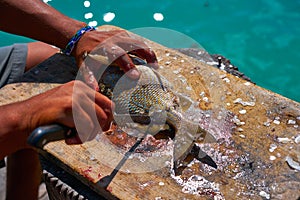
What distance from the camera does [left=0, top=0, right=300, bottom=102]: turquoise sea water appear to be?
371 centimetres

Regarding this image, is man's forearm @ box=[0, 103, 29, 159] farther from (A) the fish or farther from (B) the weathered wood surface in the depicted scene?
(A) the fish

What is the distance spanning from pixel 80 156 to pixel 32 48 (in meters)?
0.77

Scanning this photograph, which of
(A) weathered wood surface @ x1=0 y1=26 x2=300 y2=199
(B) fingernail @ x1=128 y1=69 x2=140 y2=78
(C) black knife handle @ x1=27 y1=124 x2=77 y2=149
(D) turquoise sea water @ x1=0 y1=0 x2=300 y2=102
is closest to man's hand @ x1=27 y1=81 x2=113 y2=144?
(C) black knife handle @ x1=27 y1=124 x2=77 y2=149

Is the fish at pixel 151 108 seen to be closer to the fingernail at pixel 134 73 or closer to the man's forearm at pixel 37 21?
the fingernail at pixel 134 73

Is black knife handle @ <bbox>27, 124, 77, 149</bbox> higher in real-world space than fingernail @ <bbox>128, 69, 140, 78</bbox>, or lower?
lower

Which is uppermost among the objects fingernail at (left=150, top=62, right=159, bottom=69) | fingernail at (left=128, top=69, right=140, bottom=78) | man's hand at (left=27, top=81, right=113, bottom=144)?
fingernail at (left=150, top=62, right=159, bottom=69)

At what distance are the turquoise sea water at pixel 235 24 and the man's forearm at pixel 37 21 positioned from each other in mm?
2311

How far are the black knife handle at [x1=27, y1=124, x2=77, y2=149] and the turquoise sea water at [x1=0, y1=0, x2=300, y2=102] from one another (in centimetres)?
281

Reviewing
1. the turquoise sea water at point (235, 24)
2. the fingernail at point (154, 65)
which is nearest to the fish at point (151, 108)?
the fingernail at point (154, 65)

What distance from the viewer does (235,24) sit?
3.98m

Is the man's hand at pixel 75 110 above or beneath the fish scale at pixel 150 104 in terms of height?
beneath

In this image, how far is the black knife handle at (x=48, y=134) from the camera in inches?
40.1

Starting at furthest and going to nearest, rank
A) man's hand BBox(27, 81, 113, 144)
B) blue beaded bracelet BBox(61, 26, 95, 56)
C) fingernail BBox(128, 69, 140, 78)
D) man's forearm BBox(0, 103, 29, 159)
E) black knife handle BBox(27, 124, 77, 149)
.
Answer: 1. blue beaded bracelet BBox(61, 26, 95, 56)
2. fingernail BBox(128, 69, 140, 78)
3. man's forearm BBox(0, 103, 29, 159)
4. man's hand BBox(27, 81, 113, 144)
5. black knife handle BBox(27, 124, 77, 149)

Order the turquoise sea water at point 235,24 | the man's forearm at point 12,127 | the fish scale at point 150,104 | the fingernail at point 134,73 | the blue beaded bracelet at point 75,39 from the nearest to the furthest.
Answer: the man's forearm at point 12,127 → the fish scale at point 150,104 → the fingernail at point 134,73 → the blue beaded bracelet at point 75,39 → the turquoise sea water at point 235,24
